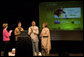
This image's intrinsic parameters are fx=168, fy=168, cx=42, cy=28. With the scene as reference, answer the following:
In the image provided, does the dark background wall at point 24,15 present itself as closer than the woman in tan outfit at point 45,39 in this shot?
No

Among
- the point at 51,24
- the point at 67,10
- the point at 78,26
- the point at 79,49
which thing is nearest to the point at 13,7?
the point at 51,24

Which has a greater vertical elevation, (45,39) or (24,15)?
(24,15)

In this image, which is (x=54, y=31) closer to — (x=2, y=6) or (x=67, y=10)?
(x=67, y=10)

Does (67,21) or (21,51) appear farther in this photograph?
(67,21)

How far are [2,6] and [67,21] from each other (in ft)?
9.84

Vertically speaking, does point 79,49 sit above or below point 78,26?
below

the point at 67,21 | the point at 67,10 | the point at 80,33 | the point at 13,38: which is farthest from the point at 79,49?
the point at 13,38

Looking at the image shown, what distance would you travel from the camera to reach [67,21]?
755 cm

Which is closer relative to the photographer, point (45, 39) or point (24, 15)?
point (45, 39)

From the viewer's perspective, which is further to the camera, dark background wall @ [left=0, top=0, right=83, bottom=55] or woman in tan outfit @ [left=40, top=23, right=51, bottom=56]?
dark background wall @ [left=0, top=0, right=83, bottom=55]

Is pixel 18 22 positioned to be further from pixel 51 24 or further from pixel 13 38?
pixel 51 24

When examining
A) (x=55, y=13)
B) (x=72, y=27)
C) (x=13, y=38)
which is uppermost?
(x=55, y=13)

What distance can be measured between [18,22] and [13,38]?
2.49 ft

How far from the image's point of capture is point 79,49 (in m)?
7.57
